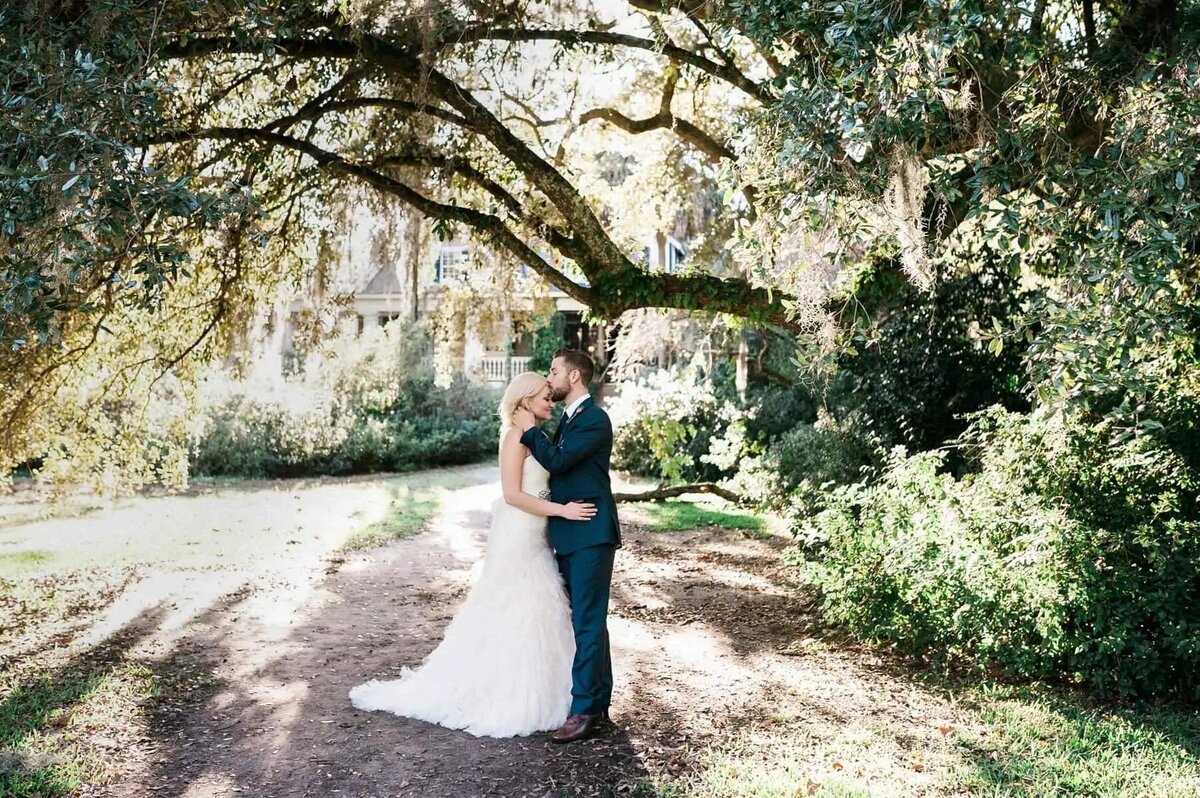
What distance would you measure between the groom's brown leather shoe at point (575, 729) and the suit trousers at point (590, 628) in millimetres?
37

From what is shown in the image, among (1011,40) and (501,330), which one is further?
(501,330)

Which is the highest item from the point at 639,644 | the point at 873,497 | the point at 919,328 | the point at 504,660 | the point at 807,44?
the point at 807,44

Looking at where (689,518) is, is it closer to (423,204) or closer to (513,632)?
(423,204)

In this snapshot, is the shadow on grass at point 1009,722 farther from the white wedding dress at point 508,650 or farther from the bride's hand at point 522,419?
the bride's hand at point 522,419

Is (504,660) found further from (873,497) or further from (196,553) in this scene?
(196,553)

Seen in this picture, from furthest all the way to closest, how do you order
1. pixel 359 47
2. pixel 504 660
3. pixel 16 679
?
pixel 359 47
pixel 16 679
pixel 504 660

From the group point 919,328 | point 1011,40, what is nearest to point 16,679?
point 1011,40

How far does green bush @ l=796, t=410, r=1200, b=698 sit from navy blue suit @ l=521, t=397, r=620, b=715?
2346mm

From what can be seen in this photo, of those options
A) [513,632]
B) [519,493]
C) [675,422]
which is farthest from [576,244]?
[675,422]

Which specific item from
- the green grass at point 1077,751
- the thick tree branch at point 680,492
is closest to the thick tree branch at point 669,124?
the thick tree branch at point 680,492

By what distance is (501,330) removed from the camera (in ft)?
37.8

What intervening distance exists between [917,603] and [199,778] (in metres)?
4.56

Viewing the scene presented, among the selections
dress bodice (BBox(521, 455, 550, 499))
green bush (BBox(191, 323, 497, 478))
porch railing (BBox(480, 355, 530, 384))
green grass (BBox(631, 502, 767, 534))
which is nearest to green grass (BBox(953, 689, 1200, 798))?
dress bodice (BBox(521, 455, 550, 499))

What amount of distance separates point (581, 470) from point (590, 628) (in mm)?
867
